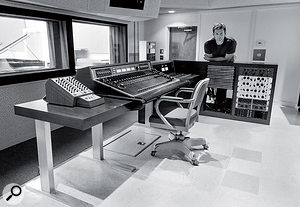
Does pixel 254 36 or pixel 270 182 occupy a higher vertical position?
pixel 254 36

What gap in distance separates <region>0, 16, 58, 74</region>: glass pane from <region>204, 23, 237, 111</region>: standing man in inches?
101

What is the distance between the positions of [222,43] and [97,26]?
2.41m

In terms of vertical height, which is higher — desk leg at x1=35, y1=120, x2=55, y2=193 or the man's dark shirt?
the man's dark shirt

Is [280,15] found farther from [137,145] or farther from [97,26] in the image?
[137,145]

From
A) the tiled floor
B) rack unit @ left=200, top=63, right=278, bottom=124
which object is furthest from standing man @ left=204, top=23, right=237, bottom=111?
the tiled floor

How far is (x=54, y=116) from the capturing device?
1.54 meters

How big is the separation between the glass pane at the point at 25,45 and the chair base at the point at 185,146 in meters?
2.13

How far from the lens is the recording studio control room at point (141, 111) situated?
1.90 meters

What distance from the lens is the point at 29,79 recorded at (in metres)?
3.07

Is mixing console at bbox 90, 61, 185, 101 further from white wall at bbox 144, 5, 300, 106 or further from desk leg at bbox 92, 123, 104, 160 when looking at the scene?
white wall at bbox 144, 5, 300, 106

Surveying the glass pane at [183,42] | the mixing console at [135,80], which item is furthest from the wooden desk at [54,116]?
the glass pane at [183,42]

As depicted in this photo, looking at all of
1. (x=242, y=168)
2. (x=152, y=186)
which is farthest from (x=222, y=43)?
(x=152, y=186)

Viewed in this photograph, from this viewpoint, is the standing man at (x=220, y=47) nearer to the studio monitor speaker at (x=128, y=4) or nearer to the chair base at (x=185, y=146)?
the studio monitor speaker at (x=128, y=4)

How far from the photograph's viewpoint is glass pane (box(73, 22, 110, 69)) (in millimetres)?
4000
